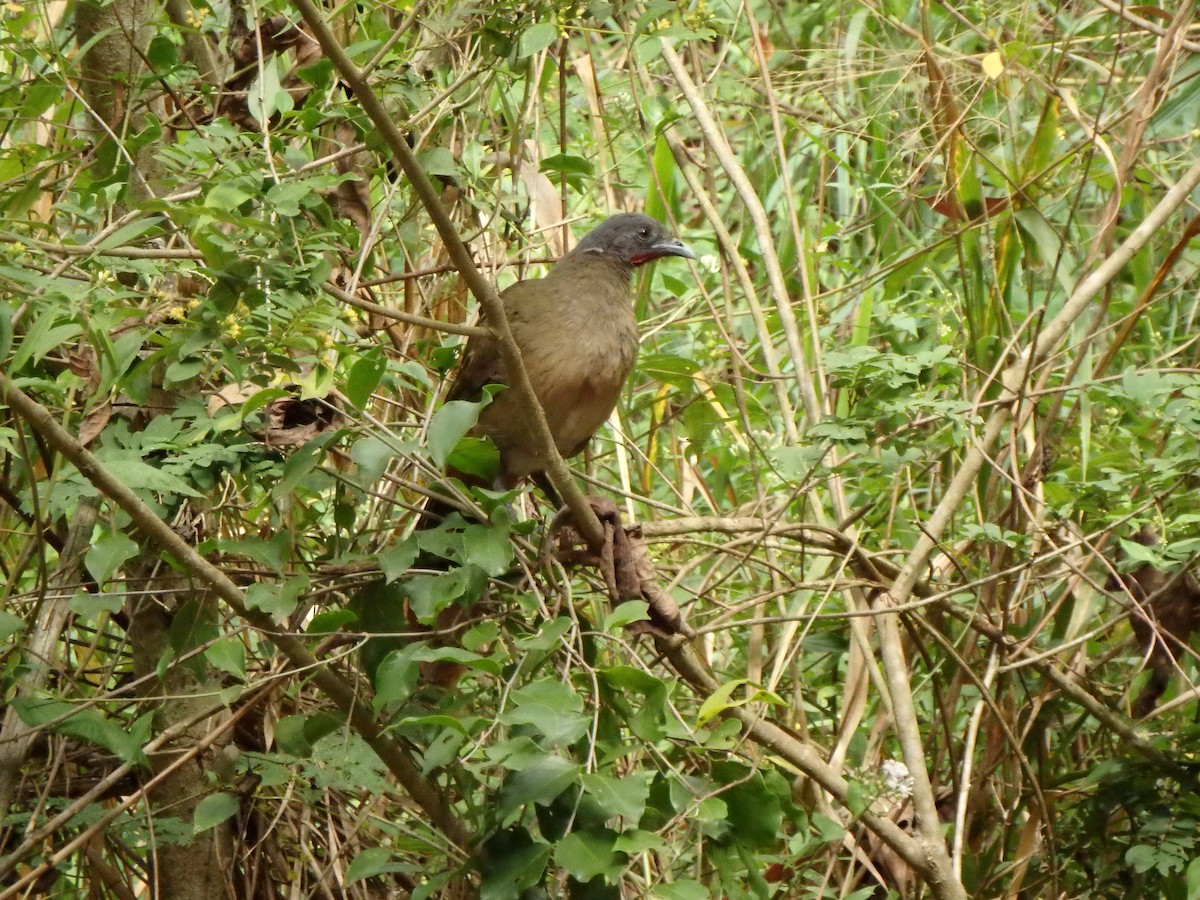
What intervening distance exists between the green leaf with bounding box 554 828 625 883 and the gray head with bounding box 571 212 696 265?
2067 mm

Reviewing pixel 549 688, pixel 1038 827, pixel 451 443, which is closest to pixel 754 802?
pixel 549 688

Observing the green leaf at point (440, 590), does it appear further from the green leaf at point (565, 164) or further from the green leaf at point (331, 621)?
the green leaf at point (565, 164)

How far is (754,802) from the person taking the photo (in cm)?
213

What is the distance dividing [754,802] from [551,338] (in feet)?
4.89

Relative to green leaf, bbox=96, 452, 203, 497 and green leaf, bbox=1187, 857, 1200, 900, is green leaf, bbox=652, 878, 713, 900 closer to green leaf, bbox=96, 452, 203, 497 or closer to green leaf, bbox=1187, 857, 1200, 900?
green leaf, bbox=96, 452, 203, 497

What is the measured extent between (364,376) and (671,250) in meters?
1.83

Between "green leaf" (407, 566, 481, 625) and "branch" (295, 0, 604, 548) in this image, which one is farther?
"green leaf" (407, 566, 481, 625)

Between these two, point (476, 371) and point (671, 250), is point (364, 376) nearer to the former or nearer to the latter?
point (476, 371)

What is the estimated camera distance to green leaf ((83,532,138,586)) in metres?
2.10

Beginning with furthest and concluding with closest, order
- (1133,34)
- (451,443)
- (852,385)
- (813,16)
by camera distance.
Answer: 1. (813,16)
2. (1133,34)
3. (852,385)
4. (451,443)

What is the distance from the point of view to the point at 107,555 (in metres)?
2.12

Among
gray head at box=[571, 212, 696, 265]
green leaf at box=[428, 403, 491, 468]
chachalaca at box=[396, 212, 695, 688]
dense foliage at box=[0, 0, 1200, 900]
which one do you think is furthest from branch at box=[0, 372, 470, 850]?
gray head at box=[571, 212, 696, 265]

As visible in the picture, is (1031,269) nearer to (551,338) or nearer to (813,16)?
(551,338)

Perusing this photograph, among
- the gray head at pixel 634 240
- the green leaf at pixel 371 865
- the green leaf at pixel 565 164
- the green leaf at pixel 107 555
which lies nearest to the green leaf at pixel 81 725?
the green leaf at pixel 107 555
